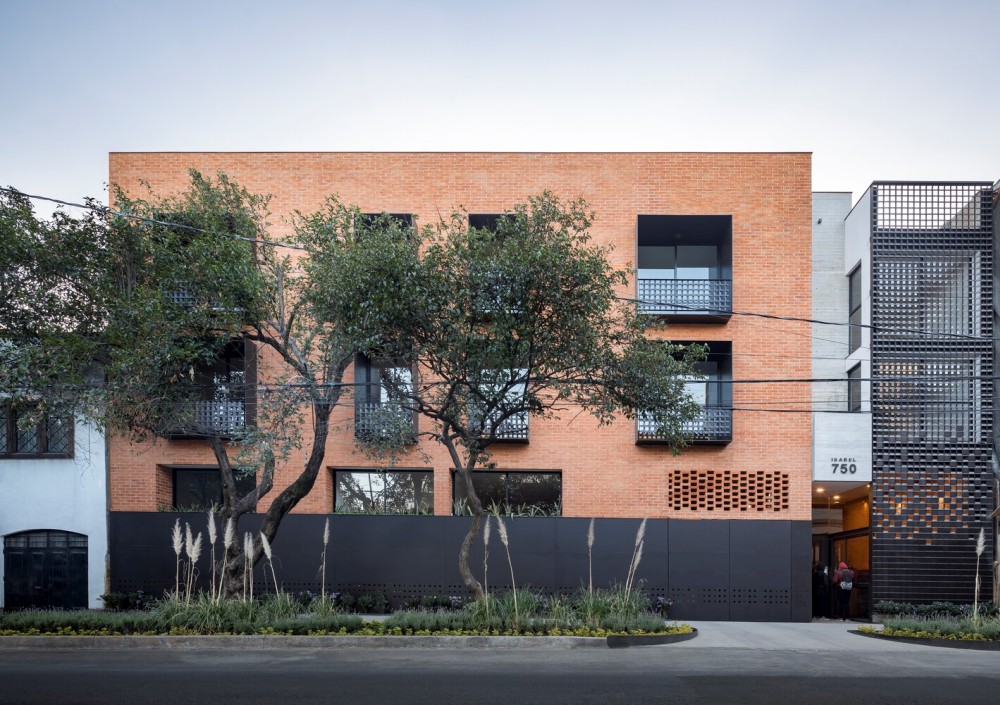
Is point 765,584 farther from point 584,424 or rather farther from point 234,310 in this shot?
point 234,310

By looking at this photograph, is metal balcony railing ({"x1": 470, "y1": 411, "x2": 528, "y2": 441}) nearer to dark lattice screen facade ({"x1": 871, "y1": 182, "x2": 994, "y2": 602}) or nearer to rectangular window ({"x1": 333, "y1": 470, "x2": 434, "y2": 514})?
rectangular window ({"x1": 333, "y1": 470, "x2": 434, "y2": 514})

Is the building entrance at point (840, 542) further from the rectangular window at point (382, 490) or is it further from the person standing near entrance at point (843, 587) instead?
the rectangular window at point (382, 490)

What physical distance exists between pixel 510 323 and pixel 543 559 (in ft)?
28.5

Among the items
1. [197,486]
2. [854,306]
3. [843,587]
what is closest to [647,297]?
[854,306]

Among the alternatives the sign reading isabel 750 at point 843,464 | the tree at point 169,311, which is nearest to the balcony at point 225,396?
the tree at point 169,311

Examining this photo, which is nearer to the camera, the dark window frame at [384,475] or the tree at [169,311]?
the tree at [169,311]

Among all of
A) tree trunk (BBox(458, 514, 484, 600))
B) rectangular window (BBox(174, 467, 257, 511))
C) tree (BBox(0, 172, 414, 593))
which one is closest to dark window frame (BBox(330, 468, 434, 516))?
rectangular window (BBox(174, 467, 257, 511))

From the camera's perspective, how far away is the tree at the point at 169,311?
17234 millimetres

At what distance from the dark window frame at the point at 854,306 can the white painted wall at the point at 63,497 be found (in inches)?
796

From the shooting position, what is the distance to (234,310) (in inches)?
703

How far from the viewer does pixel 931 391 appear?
22.1 m

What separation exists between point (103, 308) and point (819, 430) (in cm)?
1755

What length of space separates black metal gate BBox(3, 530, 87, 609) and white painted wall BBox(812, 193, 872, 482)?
19.4 meters

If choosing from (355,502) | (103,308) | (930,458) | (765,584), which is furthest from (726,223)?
(103,308)
